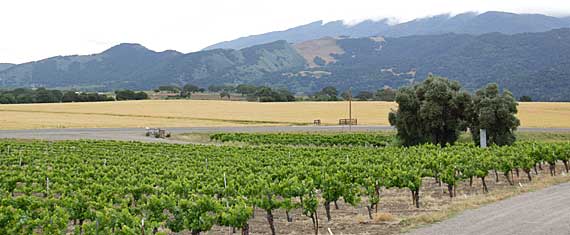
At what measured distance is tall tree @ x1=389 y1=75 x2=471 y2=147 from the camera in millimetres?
56844

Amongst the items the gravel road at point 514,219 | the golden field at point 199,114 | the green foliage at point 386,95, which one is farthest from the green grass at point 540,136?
the green foliage at point 386,95

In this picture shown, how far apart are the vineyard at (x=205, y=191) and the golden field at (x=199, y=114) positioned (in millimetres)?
49875

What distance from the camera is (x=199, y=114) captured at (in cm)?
10819

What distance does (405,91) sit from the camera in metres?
59.1

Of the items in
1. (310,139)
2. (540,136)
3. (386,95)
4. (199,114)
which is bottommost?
(540,136)

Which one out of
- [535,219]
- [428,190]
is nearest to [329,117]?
[428,190]

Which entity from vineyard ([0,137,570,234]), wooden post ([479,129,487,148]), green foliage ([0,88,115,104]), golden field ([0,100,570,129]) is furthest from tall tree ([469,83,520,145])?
green foliage ([0,88,115,104])

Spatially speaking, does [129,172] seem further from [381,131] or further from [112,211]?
[381,131]

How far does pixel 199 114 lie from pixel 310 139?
4670 centimetres

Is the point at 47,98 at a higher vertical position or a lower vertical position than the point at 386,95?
higher

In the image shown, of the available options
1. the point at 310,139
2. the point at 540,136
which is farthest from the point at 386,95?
the point at 310,139

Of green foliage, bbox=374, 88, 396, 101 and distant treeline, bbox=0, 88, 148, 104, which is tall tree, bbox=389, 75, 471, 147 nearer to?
distant treeline, bbox=0, 88, 148, 104

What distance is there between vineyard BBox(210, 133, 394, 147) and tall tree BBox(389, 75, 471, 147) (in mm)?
5020

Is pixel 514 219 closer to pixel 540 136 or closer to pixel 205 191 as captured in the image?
pixel 205 191
